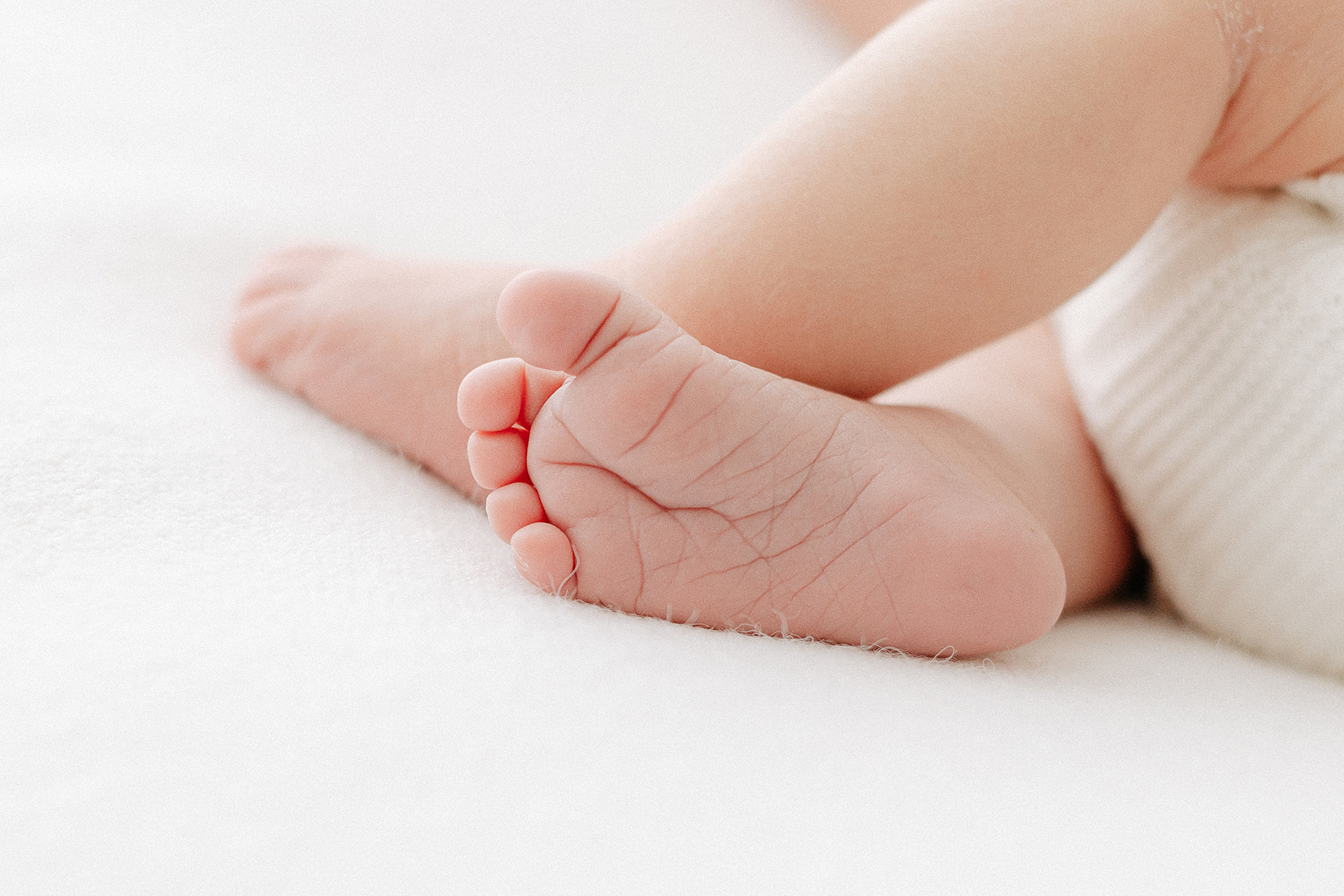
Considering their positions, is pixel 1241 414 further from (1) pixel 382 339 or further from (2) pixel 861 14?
(2) pixel 861 14

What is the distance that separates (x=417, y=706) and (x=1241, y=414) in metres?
0.53

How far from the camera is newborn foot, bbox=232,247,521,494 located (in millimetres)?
656

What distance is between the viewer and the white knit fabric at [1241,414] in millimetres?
611

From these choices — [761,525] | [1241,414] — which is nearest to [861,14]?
[1241,414]

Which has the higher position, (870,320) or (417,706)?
(870,320)

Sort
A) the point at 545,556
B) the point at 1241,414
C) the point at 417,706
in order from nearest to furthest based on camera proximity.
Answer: the point at 417,706, the point at 545,556, the point at 1241,414

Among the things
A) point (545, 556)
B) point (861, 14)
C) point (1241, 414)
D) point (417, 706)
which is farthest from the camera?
point (861, 14)

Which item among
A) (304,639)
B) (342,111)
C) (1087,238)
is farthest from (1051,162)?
(342,111)

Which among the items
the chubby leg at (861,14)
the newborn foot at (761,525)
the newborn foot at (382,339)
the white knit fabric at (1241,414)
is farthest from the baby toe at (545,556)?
the chubby leg at (861,14)

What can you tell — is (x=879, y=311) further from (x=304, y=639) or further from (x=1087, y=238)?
(x=304, y=639)

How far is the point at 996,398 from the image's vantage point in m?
0.74

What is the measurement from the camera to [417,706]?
1.31ft

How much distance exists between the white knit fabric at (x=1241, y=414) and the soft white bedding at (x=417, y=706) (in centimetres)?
4

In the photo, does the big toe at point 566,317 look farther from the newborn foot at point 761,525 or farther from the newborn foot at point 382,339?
the newborn foot at point 382,339
